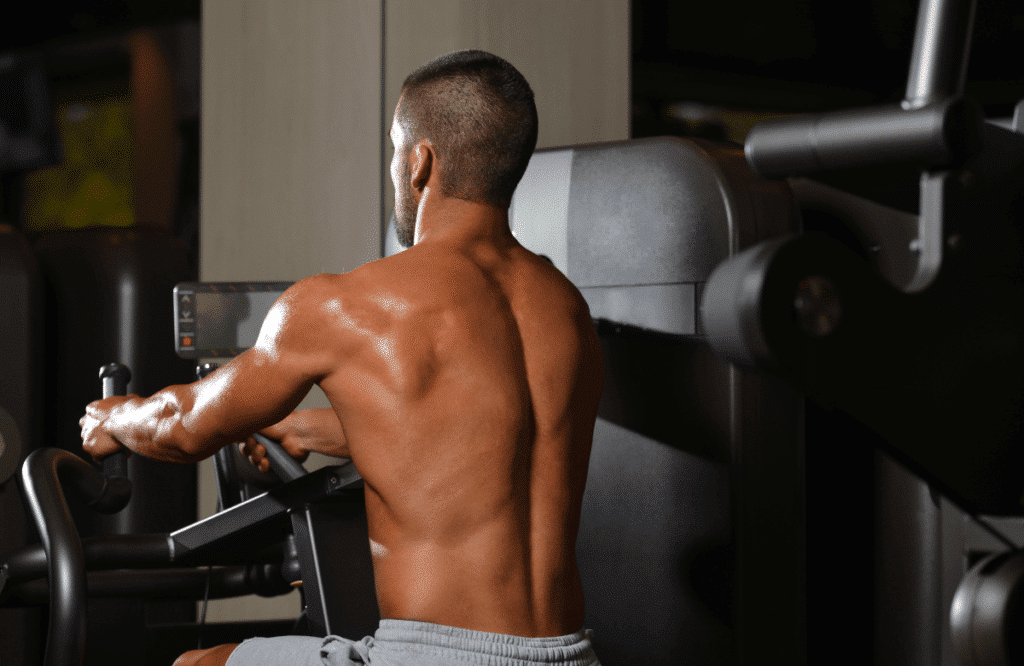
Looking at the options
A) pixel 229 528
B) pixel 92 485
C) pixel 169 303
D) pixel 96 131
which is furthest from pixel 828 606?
pixel 96 131

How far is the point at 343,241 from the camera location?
2854 millimetres


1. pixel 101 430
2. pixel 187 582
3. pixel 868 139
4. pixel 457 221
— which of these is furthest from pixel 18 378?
pixel 868 139

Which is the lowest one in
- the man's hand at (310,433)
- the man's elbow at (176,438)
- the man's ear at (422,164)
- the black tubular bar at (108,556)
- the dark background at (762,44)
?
the black tubular bar at (108,556)

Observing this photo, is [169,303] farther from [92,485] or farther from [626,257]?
[626,257]

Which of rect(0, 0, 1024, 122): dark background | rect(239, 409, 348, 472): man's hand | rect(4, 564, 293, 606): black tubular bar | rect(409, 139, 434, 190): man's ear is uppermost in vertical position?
rect(0, 0, 1024, 122): dark background

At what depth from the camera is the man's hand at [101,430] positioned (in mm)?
1469

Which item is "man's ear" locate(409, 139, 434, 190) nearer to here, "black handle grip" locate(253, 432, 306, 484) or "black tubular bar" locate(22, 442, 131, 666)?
"black handle grip" locate(253, 432, 306, 484)

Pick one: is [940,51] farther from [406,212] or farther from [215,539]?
[215,539]

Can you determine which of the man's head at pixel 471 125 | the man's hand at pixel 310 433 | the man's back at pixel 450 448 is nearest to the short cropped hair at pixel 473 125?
the man's head at pixel 471 125

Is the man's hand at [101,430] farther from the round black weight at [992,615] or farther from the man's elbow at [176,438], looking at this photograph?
the round black weight at [992,615]

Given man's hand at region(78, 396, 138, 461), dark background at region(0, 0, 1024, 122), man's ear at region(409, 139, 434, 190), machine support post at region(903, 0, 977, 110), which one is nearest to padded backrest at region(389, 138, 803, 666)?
man's ear at region(409, 139, 434, 190)

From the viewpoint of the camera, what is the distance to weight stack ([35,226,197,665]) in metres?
2.74

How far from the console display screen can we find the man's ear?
497 mm

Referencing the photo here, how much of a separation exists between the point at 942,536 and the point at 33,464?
122 centimetres
